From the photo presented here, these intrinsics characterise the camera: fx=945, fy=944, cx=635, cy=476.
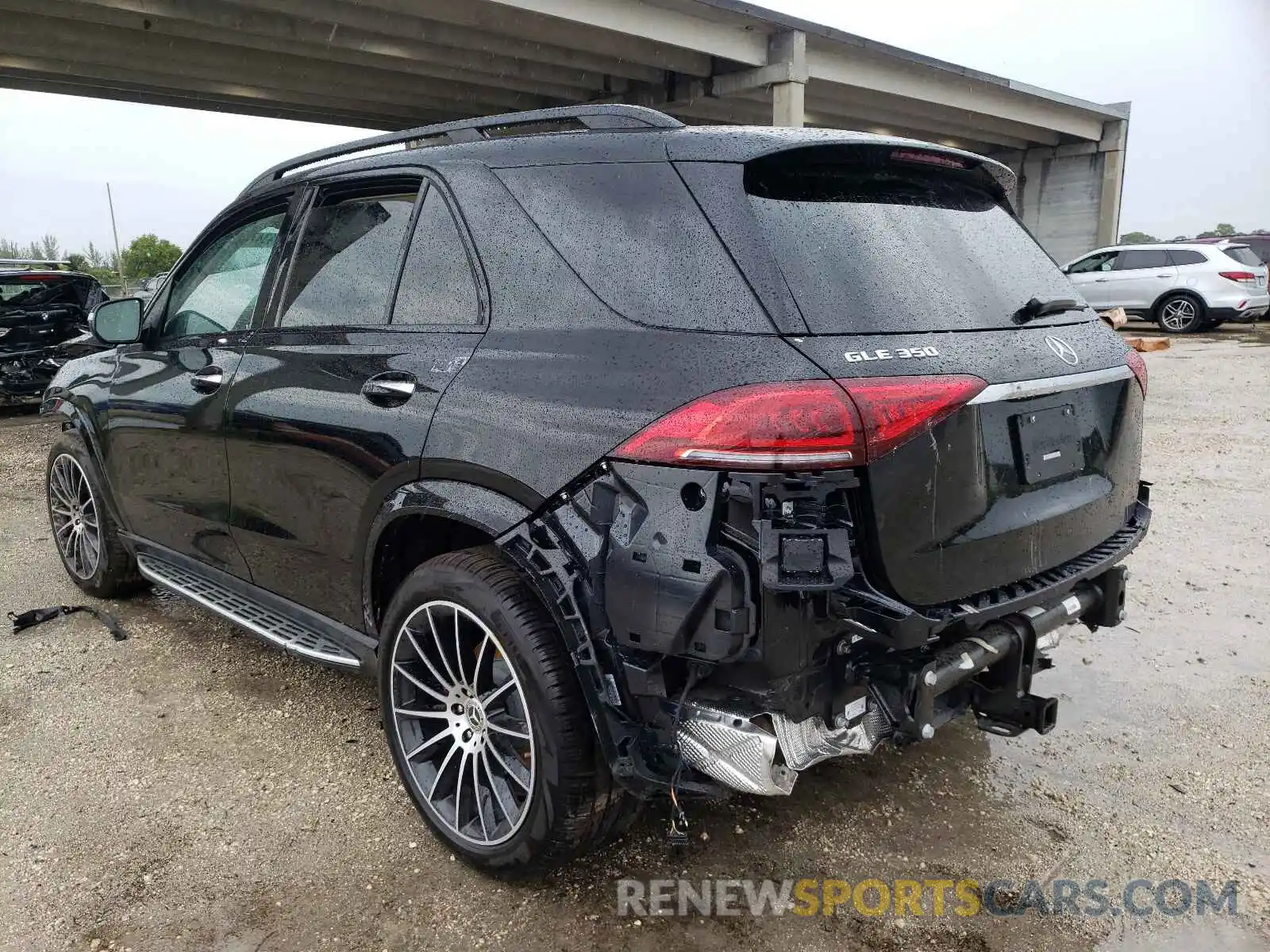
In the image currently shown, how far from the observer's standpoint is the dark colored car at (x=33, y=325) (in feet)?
36.0

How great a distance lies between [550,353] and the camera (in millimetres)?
2297

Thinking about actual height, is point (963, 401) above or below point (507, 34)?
below

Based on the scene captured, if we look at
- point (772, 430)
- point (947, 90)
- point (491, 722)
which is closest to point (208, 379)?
point (491, 722)

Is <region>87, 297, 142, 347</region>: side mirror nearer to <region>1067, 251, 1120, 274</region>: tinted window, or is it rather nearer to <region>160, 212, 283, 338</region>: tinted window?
<region>160, 212, 283, 338</region>: tinted window

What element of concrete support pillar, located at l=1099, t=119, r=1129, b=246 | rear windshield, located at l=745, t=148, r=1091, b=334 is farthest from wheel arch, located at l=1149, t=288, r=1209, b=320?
rear windshield, located at l=745, t=148, r=1091, b=334

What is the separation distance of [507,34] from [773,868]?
1819 cm

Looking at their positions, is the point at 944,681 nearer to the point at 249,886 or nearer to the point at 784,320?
the point at 784,320

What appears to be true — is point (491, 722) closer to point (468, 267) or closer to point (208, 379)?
point (468, 267)

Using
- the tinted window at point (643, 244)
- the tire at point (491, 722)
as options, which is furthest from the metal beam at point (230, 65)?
the tire at point (491, 722)

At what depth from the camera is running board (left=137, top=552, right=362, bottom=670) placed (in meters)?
3.02

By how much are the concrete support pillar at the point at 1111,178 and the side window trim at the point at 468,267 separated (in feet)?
116

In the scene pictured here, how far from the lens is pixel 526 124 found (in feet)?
8.76

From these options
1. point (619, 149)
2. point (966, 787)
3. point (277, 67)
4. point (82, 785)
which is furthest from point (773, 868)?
point (277, 67)

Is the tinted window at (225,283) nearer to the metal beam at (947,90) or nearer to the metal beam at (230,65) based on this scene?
the metal beam at (230,65)
